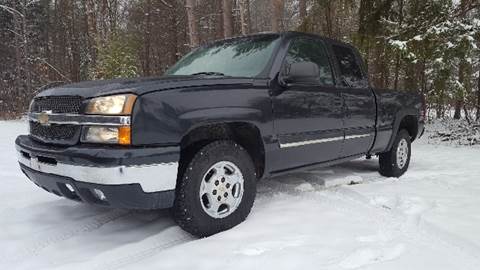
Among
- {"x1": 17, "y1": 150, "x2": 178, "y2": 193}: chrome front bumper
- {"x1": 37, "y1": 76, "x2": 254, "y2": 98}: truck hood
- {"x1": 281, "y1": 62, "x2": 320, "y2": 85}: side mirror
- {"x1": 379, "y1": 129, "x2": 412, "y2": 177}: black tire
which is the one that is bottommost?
{"x1": 379, "y1": 129, "x2": 412, "y2": 177}: black tire

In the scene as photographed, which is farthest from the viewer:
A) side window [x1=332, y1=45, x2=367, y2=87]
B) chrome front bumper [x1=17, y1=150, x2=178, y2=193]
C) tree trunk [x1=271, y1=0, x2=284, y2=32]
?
tree trunk [x1=271, y1=0, x2=284, y2=32]

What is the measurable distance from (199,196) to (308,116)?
4.94ft

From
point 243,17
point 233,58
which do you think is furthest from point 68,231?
point 243,17

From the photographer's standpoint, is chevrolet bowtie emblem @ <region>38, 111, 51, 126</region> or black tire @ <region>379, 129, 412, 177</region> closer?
chevrolet bowtie emblem @ <region>38, 111, 51, 126</region>

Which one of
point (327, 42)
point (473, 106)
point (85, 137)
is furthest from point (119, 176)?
point (473, 106)

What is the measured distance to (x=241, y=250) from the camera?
10.4 feet

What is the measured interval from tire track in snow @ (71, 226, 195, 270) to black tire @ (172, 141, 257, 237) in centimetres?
18

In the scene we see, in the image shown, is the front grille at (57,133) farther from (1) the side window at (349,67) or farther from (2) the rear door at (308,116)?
(1) the side window at (349,67)

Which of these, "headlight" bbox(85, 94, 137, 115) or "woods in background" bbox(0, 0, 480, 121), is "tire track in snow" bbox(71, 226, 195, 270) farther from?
"woods in background" bbox(0, 0, 480, 121)

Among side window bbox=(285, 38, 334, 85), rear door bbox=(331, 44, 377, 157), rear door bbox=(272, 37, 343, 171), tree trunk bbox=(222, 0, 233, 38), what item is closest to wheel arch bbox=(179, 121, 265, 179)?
rear door bbox=(272, 37, 343, 171)

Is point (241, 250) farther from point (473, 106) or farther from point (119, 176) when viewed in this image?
point (473, 106)

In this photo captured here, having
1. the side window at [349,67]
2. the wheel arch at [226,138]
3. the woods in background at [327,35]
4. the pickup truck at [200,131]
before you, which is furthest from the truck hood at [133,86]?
the woods in background at [327,35]

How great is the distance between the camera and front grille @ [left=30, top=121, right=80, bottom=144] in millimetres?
3234

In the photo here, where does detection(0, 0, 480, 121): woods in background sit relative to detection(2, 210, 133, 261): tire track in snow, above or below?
above
